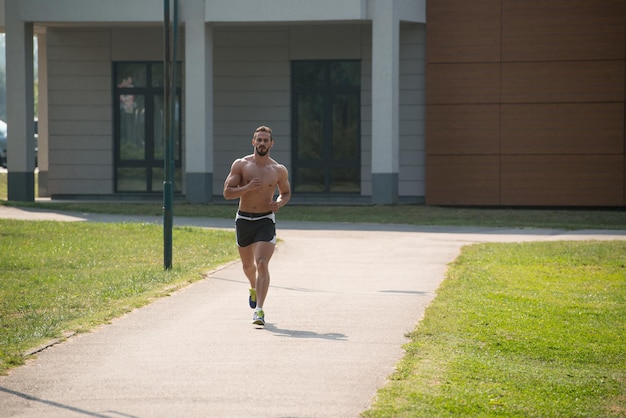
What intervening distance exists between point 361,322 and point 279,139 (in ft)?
75.5

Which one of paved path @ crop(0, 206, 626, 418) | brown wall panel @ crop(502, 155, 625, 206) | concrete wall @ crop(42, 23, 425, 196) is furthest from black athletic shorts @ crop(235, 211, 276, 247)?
concrete wall @ crop(42, 23, 425, 196)

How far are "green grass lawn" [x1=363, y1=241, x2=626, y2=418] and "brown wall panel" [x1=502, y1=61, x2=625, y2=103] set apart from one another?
14786 millimetres

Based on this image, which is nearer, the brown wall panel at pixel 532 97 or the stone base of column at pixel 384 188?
the stone base of column at pixel 384 188

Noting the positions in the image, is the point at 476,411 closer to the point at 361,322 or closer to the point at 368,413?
the point at 368,413

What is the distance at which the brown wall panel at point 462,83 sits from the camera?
31812 mm

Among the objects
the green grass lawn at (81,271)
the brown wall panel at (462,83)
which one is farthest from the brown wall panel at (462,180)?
the green grass lawn at (81,271)

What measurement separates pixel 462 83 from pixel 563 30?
297 centimetres

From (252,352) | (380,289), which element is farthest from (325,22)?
(252,352)

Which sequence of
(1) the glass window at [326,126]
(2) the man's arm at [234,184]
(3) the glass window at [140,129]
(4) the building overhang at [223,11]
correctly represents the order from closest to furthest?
(2) the man's arm at [234,184]
(4) the building overhang at [223,11]
(1) the glass window at [326,126]
(3) the glass window at [140,129]

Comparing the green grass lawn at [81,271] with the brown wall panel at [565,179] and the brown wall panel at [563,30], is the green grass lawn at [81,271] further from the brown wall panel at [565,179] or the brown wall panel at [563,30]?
the brown wall panel at [563,30]

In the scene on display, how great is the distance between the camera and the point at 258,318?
430 inches

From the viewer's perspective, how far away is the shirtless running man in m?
11.4

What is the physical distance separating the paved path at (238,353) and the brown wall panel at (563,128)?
15.8 metres

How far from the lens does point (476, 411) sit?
293 inches
